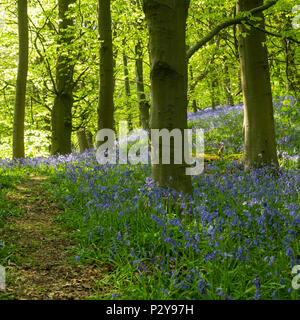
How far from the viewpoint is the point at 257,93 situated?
248 inches

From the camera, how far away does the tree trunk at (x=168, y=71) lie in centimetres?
395

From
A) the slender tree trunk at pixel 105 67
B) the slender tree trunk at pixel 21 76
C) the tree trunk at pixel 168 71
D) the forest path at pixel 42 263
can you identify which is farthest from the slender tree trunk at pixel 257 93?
the slender tree trunk at pixel 21 76

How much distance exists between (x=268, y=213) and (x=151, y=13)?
286cm

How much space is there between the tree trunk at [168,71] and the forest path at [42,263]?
1.55 m

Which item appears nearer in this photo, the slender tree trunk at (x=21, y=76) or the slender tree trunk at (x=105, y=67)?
the slender tree trunk at (x=105, y=67)

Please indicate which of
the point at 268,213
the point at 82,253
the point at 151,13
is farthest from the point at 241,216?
the point at 151,13

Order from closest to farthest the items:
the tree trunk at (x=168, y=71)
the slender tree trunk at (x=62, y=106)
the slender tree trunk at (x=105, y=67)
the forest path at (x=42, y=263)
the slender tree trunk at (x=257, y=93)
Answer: the forest path at (x=42, y=263), the tree trunk at (x=168, y=71), the slender tree trunk at (x=257, y=93), the slender tree trunk at (x=105, y=67), the slender tree trunk at (x=62, y=106)

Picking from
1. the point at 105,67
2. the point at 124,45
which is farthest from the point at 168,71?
the point at 124,45

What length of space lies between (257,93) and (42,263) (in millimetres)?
5037

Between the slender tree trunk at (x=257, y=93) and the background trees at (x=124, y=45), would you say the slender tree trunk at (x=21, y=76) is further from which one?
the slender tree trunk at (x=257, y=93)

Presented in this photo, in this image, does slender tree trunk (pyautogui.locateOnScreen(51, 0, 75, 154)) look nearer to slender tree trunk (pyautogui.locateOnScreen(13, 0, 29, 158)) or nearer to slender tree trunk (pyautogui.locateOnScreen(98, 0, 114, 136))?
slender tree trunk (pyautogui.locateOnScreen(13, 0, 29, 158))

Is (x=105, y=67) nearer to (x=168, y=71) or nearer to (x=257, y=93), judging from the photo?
(x=257, y=93)

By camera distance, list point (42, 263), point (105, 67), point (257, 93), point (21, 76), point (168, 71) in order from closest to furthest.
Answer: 1. point (42, 263)
2. point (168, 71)
3. point (257, 93)
4. point (105, 67)
5. point (21, 76)

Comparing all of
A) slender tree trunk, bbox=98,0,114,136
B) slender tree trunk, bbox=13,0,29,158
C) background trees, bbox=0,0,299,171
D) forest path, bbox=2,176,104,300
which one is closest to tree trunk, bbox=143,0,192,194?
background trees, bbox=0,0,299,171
